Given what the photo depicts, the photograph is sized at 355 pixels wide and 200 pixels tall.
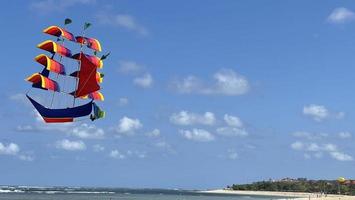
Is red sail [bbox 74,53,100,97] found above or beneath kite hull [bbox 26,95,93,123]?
above

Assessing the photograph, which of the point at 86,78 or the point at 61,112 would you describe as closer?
the point at 61,112

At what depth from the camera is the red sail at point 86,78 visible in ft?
106

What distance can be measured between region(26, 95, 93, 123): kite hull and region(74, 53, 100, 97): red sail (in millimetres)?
1312

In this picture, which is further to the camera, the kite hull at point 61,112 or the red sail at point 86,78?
the red sail at point 86,78

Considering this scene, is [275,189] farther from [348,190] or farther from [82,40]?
[82,40]

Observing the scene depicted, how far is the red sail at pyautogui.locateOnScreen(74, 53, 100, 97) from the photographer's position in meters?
32.3

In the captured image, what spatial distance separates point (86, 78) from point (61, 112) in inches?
108

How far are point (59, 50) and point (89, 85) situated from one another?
10.2 ft

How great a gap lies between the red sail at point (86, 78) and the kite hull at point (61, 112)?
131cm

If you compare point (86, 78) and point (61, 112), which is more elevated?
point (86, 78)

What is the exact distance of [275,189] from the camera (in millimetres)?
196500

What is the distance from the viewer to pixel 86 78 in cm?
3253

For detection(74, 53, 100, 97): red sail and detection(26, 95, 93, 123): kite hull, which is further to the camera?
detection(74, 53, 100, 97): red sail

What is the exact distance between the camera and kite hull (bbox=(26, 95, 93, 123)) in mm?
30562
